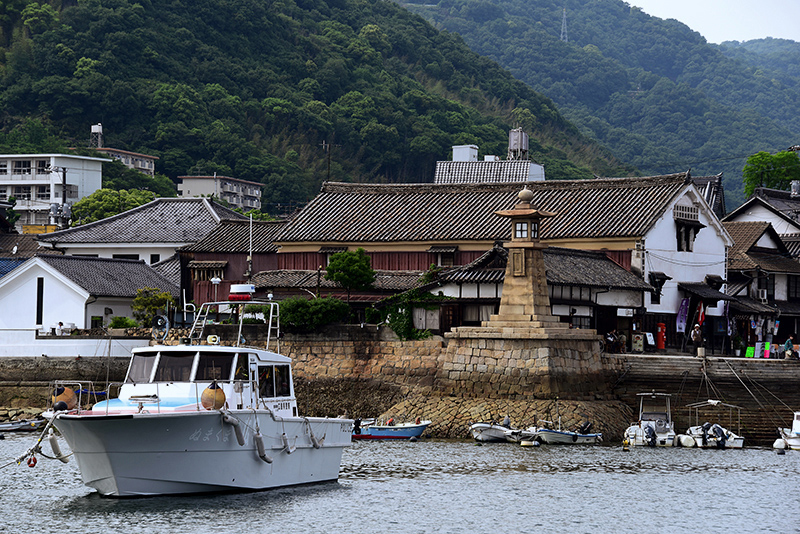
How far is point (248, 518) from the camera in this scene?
23922 millimetres

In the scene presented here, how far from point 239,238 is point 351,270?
42.3 ft

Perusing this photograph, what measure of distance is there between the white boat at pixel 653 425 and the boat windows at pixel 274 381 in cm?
1600

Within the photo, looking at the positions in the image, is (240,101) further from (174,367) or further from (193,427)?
(193,427)

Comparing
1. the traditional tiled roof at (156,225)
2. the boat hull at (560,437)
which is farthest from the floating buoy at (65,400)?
the traditional tiled roof at (156,225)

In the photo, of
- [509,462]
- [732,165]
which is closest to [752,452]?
[509,462]

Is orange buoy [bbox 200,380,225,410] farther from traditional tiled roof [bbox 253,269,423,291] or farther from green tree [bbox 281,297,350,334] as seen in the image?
traditional tiled roof [bbox 253,269,423,291]

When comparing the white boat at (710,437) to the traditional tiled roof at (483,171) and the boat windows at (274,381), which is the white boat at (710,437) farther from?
the traditional tiled roof at (483,171)

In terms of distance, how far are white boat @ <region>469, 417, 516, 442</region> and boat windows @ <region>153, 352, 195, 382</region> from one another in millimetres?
16254

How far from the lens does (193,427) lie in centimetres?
2370

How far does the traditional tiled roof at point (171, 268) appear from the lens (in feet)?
197

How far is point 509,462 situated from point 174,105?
79.6 m

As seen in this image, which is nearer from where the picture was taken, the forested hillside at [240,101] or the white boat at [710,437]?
the white boat at [710,437]

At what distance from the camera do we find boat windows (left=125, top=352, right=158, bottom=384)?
25.9 m

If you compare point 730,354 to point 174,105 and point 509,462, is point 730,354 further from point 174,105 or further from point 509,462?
point 174,105
